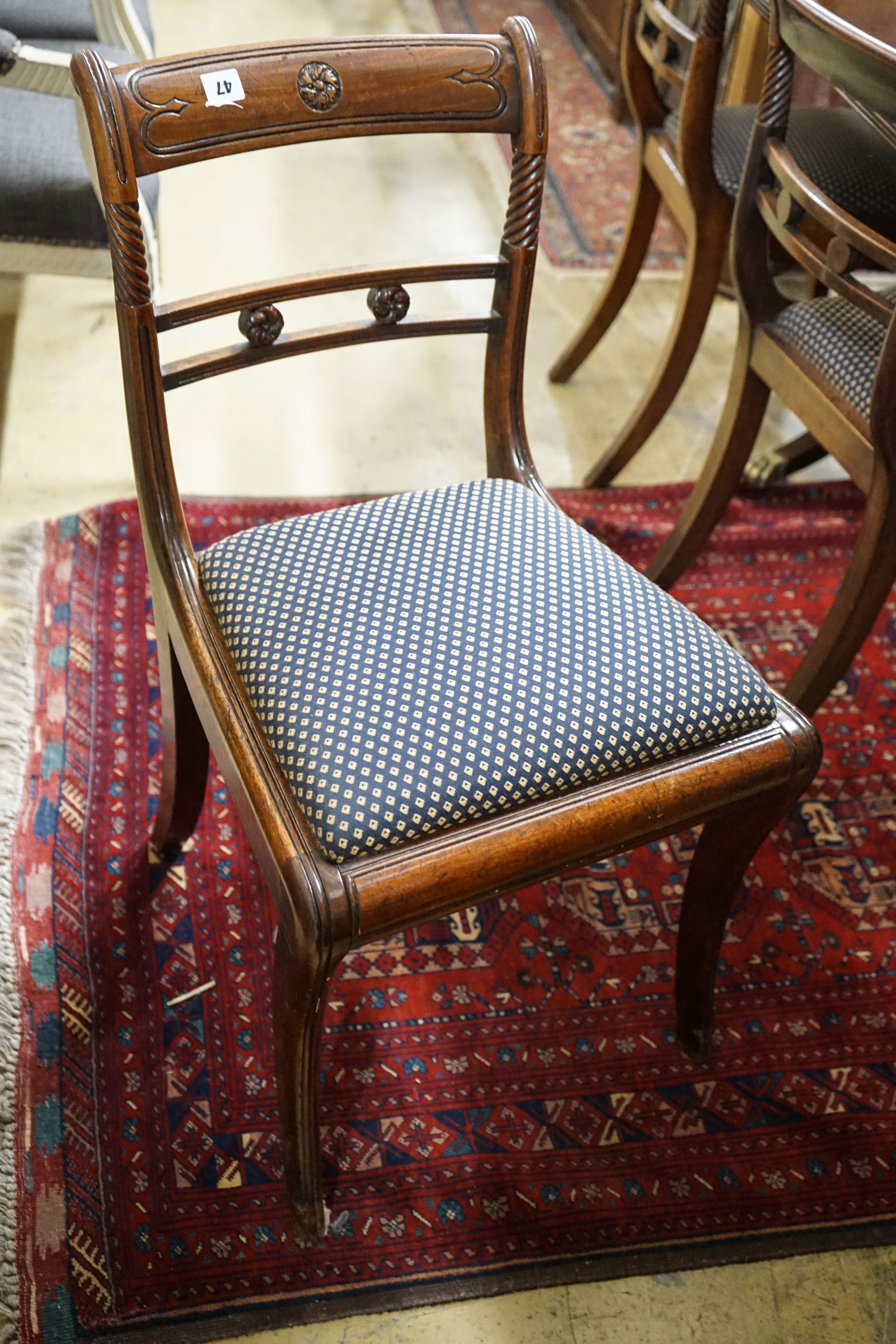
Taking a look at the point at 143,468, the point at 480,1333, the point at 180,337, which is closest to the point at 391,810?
the point at 143,468

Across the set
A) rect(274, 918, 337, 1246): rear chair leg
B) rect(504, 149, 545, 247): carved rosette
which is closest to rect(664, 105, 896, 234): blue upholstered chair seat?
rect(504, 149, 545, 247): carved rosette

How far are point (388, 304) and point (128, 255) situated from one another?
27cm

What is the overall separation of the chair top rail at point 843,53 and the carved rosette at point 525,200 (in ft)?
1.02

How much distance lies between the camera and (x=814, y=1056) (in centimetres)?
130

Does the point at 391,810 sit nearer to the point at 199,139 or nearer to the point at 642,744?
the point at 642,744

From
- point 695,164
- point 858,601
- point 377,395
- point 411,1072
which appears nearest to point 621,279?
point 695,164

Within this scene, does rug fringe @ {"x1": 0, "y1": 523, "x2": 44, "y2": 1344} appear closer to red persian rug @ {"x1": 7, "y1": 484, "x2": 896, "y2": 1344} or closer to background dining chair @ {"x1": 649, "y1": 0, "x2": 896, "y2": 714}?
red persian rug @ {"x1": 7, "y1": 484, "x2": 896, "y2": 1344}

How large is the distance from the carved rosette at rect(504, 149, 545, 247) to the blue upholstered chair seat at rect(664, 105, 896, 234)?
712 millimetres

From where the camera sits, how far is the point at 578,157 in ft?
10.2

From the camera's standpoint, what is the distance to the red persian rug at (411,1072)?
1.09 meters

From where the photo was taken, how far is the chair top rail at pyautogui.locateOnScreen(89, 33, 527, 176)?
3.02 feet

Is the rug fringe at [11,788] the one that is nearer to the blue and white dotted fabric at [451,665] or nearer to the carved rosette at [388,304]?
the blue and white dotted fabric at [451,665]

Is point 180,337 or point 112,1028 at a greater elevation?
point 180,337

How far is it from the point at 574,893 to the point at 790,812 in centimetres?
35
